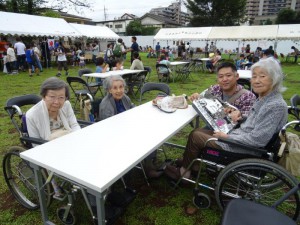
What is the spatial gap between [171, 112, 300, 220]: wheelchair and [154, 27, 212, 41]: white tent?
16100mm

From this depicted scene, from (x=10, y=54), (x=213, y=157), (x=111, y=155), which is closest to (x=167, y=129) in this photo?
(x=213, y=157)

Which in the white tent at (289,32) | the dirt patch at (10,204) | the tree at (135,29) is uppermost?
the tree at (135,29)

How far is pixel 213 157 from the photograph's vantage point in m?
1.96

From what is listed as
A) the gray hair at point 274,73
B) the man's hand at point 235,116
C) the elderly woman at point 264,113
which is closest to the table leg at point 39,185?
the elderly woman at point 264,113

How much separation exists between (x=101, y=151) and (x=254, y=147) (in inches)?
46.5

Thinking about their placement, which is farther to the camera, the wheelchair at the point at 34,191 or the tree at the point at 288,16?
the tree at the point at 288,16

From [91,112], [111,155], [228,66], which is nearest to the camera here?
[111,155]

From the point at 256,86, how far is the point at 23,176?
7.73ft

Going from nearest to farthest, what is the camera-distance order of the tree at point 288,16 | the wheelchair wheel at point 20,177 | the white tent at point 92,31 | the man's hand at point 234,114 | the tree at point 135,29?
the wheelchair wheel at point 20,177
the man's hand at point 234,114
the white tent at point 92,31
the tree at point 288,16
the tree at point 135,29

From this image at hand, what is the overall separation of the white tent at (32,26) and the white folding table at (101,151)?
11.6m

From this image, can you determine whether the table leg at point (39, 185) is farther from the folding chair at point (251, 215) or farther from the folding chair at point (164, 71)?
the folding chair at point (164, 71)

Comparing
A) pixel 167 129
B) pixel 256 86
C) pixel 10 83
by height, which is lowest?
pixel 10 83

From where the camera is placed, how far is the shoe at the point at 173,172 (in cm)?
231

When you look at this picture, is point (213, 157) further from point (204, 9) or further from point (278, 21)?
point (278, 21)
